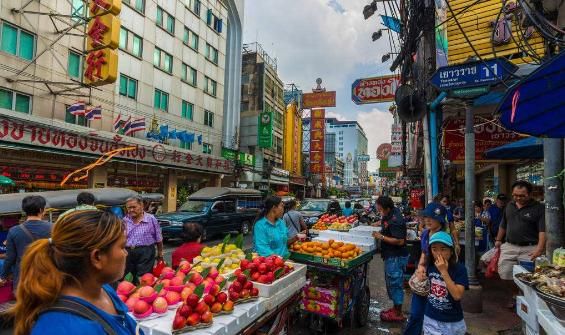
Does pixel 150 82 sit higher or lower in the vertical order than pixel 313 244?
higher

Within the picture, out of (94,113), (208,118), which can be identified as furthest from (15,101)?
(208,118)

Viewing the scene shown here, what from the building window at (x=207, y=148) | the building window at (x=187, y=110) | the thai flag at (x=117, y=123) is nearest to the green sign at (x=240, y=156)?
the building window at (x=207, y=148)

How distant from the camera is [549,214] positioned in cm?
458

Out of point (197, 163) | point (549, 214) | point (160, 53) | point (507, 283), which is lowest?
point (507, 283)

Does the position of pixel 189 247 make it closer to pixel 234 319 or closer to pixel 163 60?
pixel 234 319

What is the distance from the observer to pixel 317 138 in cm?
4278

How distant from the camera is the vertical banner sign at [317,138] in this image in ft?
137

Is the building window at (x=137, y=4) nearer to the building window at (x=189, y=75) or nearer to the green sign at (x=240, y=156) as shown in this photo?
the building window at (x=189, y=75)

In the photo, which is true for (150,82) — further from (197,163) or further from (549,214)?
(549,214)

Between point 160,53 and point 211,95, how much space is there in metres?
6.35

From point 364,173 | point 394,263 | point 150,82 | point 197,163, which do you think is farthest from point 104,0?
point 364,173

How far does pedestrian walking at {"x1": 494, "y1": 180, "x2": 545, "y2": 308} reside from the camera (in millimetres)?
4844

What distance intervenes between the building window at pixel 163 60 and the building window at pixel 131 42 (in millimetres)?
1313

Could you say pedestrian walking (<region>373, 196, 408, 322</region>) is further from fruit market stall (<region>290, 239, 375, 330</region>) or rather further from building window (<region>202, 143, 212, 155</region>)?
building window (<region>202, 143, 212, 155</region>)
